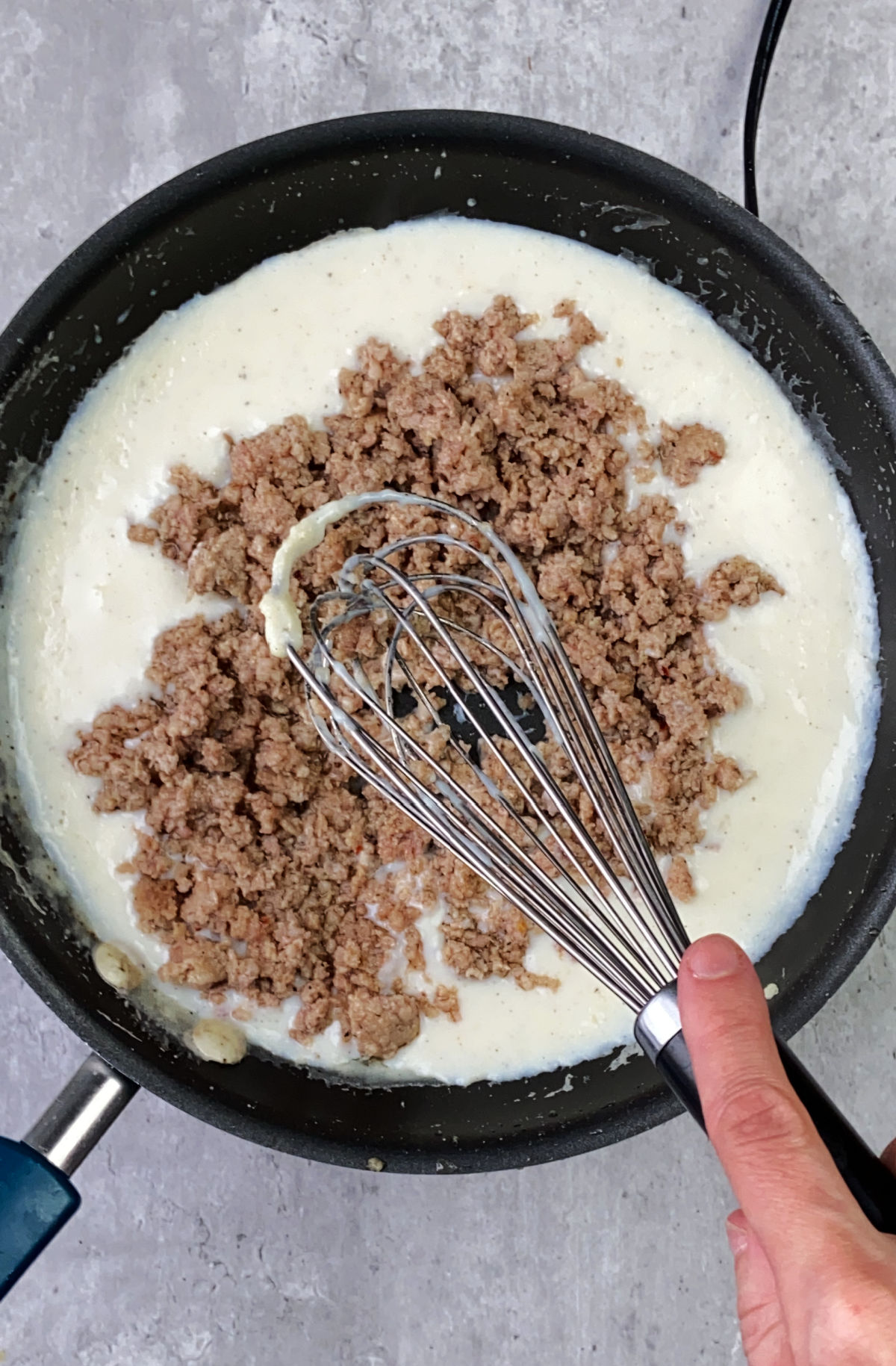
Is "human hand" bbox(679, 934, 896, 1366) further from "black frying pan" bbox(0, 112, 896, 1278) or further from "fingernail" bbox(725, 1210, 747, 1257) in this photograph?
"black frying pan" bbox(0, 112, 896, 1278)

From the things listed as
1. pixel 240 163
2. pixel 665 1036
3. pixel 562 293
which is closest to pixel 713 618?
pixel 562 293

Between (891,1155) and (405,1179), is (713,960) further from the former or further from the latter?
(405,1179)

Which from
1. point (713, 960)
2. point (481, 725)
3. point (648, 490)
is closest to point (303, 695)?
point (481, 725)

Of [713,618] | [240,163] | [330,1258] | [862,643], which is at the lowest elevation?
[330,1258]

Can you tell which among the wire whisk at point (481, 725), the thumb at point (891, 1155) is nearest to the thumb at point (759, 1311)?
the thumb at point (891, 1155)

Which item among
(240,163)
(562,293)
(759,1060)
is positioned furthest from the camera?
(562,293)

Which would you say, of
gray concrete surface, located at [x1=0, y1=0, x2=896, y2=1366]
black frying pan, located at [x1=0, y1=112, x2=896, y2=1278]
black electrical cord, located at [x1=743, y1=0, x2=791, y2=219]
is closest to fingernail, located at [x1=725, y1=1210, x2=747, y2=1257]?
black frying pan, located at [x1=0, y1=112, x2=896, y2=1278]

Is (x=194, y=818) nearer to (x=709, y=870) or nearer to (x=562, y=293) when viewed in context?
(x=709, y=870)

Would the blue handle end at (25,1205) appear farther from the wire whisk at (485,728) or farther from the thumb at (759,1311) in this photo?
the thumb at (759,1311)
